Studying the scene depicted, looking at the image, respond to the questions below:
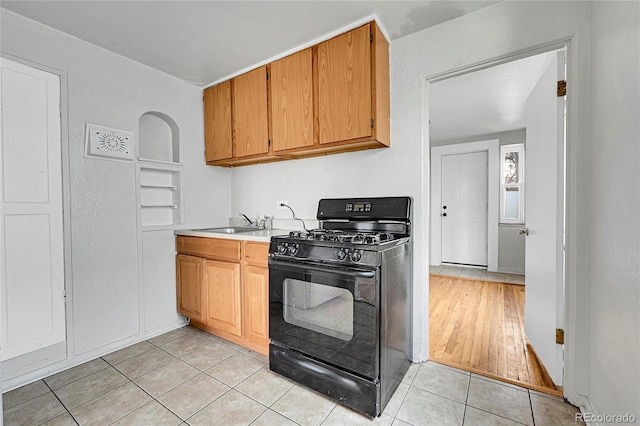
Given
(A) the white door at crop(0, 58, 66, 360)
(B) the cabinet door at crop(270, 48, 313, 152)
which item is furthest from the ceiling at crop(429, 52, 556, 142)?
(A) the white door at crop(0, 58, 66, 360)

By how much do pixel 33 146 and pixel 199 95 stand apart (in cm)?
146

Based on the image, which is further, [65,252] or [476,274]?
[476,274]

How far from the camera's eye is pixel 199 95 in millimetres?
2941

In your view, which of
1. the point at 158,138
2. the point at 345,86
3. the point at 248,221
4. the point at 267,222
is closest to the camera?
the point at 345,86

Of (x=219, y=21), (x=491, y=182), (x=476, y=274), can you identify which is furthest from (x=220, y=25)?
(x=476, y=274)

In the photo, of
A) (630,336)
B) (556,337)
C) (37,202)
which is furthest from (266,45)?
(556,337)

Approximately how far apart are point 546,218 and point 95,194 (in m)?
3.28

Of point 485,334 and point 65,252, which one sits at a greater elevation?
point 65,252

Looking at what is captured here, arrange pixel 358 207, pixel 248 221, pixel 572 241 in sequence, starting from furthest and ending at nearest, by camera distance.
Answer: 1. pixel 248 221
2. pixel 358 207
3. pixel 572 241

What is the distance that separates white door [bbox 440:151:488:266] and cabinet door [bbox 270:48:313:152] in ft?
12.8

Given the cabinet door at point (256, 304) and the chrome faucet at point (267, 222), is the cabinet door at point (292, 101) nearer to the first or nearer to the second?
the chrome faucet at point (267, 222)

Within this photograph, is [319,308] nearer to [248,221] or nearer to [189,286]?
[189,286]

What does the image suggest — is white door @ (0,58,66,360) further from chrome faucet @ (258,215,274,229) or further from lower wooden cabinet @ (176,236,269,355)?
chrome faucet @ (258,215,274,229)

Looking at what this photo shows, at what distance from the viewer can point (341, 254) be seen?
1.61 metres
